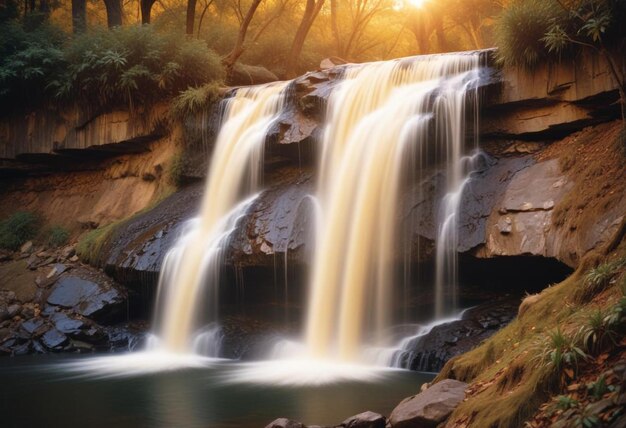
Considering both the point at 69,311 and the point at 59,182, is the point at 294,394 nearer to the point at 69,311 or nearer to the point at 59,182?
the point at 69,311

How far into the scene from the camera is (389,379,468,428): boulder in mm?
5340

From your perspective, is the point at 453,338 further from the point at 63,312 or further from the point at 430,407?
the point at 63,312

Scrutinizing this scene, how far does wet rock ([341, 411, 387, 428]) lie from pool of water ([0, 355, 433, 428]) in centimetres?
103

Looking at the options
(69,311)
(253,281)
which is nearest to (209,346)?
(253,281)

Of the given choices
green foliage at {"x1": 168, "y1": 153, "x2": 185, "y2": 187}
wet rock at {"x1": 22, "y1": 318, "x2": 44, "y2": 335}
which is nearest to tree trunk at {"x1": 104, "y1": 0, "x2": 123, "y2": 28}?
green foliage at {"x1": 168, "y1": 153, "x2": 185, "y2": 187}

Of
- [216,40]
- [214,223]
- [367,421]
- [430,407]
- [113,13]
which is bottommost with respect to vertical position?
[367,421]

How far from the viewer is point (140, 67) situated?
17.3 meters

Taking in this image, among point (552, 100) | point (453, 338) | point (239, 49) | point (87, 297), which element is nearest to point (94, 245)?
point (87, 297)

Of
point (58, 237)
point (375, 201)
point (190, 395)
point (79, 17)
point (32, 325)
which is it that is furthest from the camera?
point (79, 17)

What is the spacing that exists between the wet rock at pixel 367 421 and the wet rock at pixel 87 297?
31.6 feet

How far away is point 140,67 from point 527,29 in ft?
34.9

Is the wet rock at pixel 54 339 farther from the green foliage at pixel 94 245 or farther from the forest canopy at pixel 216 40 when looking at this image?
the forest canopy at pixel 216 40

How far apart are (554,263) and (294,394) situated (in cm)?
465

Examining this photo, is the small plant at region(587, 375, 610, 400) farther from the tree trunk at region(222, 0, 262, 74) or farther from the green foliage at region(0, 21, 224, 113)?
the tree trunk at region(222, 0, 262, 74)
